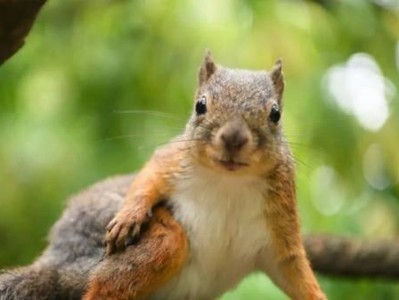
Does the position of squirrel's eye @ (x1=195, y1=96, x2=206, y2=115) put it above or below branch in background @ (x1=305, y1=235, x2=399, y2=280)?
above

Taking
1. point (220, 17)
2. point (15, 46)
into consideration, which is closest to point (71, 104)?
point (220, 17)

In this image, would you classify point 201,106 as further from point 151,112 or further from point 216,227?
point 151,112

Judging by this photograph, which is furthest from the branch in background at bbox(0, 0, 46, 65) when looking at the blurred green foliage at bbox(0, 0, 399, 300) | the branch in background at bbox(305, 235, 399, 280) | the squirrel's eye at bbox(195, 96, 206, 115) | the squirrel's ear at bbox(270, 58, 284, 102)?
the branch in background at bbox(305, 235, 399, 280)

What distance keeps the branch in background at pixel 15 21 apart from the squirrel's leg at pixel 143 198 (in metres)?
0.33

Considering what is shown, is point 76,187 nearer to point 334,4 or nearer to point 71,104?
point 71,104

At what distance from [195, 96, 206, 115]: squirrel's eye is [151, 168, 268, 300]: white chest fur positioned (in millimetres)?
101

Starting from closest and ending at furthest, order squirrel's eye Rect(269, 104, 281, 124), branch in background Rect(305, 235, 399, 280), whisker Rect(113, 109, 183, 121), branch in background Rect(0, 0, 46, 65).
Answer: branch in background Rect(0, 0, 46, 65), squirrel's eye Rect(269, 104, 281, 124), whisker Rect(113, 109, 183, 121), branch in background Rect(305, 235, 399, 280)

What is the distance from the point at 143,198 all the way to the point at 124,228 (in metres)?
0.07

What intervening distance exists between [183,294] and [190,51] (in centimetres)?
62

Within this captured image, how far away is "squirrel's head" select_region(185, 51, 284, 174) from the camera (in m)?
1.52

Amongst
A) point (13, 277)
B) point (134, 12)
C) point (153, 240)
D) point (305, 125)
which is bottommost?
point (13, 277)

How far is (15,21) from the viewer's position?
4.58ft

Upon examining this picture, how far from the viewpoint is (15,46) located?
Result: 1.44 metres

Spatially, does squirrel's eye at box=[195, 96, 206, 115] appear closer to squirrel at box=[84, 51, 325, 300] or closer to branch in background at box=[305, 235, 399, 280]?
squirrel at box=[84, 51, 325, 300]
